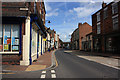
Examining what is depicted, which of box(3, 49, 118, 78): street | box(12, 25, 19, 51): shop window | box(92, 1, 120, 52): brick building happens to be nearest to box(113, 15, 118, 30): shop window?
box(92, 1, 120, 52): brick building

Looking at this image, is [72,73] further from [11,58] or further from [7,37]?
[7,37]

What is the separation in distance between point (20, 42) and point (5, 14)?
2656mm

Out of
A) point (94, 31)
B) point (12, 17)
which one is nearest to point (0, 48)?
point (12, 17)

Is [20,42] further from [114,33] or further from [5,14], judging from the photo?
[114,33]

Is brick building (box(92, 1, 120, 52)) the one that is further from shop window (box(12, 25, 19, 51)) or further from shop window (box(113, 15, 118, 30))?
shop window (box(12, 25, 19, 51))

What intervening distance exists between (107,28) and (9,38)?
20928 mm

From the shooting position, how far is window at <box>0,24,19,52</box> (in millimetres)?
9758

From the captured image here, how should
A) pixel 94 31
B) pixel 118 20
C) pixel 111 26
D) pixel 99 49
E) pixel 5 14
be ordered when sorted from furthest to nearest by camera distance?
pixel 94 31, pixel 99 49, pixel 111 26, pixel 118 20, pixel 5 14

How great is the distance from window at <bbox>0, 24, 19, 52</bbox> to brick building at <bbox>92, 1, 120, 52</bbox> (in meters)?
18.1

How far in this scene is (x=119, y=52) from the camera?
21750 mm

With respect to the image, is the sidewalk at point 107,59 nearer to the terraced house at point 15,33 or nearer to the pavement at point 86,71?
the pavement at point 86,71

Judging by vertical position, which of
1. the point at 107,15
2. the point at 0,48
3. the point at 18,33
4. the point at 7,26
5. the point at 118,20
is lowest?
the point at 0,48

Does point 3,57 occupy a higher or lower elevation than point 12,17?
lower

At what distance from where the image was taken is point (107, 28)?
80.6 feet
